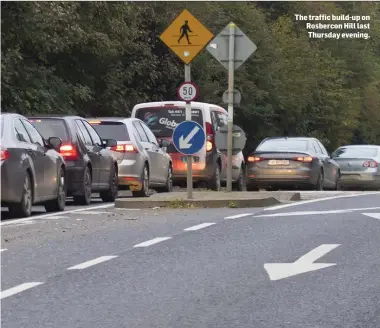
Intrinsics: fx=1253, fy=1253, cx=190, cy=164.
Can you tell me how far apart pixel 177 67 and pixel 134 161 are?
75.0 ft

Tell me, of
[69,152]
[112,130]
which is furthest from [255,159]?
[69,152]

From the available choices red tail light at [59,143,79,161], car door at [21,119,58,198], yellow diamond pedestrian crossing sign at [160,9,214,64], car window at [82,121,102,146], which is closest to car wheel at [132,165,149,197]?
car window at [82,121,102,146]

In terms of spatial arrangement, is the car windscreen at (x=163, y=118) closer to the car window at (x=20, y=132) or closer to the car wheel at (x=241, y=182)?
the car wheel at (x=241, y=182)

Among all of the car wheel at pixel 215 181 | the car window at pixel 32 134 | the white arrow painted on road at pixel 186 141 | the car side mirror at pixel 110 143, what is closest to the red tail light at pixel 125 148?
the car side mirror at pixel 110 143

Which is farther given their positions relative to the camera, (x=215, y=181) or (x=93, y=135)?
(x=215, y=181)

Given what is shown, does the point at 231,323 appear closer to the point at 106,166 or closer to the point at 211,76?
the point at 106,166

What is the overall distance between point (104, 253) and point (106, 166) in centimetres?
967

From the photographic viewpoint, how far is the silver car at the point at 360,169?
3506 centimetres

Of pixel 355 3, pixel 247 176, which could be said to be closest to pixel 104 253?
pixel 247 176

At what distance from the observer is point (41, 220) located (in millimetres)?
16016

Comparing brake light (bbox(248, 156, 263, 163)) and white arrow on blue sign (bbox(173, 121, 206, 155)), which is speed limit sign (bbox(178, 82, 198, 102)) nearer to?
white arrow on blue sign (bbox(173, 121, 206, 155))

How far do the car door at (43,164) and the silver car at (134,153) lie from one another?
498cm

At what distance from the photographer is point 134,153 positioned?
75.0 ft

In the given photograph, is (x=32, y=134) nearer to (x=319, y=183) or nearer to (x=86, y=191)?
(x=86, y=191)
